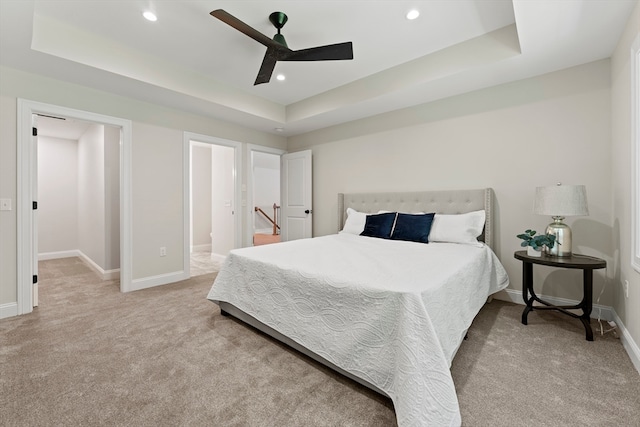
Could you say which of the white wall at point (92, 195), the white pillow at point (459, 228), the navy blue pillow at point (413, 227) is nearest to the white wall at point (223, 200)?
the white wall at point (92, 195)

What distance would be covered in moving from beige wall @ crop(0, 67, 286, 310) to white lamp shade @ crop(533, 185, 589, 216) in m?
4.13

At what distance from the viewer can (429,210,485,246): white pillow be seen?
→ 9.78 feet

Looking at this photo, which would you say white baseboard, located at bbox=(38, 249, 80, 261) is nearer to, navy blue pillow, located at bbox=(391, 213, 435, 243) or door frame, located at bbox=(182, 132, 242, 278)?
door frame, located at bbox=(182, 132, 242, 278)

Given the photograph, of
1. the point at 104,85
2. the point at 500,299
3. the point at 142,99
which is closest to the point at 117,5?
the point at 104,85

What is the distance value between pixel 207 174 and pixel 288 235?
99.7 inches

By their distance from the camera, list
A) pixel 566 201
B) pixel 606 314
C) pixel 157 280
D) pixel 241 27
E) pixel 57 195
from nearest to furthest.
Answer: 1. pixel 241 27
2. pixel 566 201
3. pixel 606 314
4. pixel 157 280
5. pixel 57 195

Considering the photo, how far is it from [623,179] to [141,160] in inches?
190

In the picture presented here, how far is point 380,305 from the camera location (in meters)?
1.51

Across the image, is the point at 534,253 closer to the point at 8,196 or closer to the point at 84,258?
the point at 8,196

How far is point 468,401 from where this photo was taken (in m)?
1.51

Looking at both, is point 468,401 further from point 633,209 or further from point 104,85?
point 104,85

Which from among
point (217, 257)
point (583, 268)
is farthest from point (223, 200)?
point (583, 268)

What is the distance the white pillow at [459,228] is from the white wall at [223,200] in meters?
3.26

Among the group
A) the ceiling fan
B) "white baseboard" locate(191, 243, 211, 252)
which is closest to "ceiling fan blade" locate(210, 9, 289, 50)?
the ceiling fan
